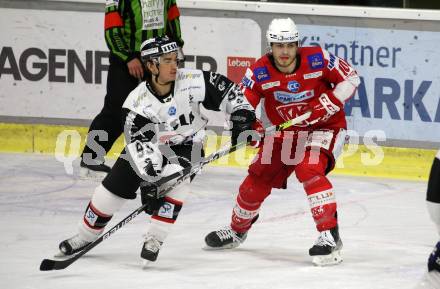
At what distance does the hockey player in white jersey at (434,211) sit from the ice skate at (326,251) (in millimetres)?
1582

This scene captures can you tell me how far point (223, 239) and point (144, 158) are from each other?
0.74 meters

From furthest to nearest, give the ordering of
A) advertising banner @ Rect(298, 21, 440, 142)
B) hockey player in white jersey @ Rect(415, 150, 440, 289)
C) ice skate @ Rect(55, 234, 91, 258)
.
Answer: advertising banner @ Rect(298, 21, 440, 142) < ice skate @ Rect(55, 234, 91, 258) < hockey player in white jersey @ Rect(415, 150, 440, 289)

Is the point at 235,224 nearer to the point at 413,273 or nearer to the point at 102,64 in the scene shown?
the point at 413,273

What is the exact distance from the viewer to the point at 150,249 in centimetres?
559

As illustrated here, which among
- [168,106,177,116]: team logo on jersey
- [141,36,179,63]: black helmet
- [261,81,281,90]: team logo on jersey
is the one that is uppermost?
[141,36,179,63]: black helmet

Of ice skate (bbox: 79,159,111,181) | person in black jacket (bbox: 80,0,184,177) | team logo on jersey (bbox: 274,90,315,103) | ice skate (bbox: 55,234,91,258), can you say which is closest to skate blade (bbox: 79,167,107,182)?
ice skate (bbox: 79,159,111,181)

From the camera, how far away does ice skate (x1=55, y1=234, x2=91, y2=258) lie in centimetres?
577

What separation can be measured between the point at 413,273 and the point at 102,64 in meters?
3.18

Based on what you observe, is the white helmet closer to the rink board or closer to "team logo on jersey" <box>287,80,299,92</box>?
"team logo on jersey" <box>287,80,299,92</box>

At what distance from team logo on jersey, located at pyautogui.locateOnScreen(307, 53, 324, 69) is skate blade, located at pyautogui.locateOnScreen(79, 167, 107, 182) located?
2.01 m

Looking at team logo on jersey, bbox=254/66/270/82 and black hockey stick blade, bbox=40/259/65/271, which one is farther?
team logo on jersey, bbox=254/66/270/82

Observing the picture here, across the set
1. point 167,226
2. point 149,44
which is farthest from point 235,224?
point 149,44

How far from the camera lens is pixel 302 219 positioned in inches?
266

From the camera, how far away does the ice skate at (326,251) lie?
5.66 meters
